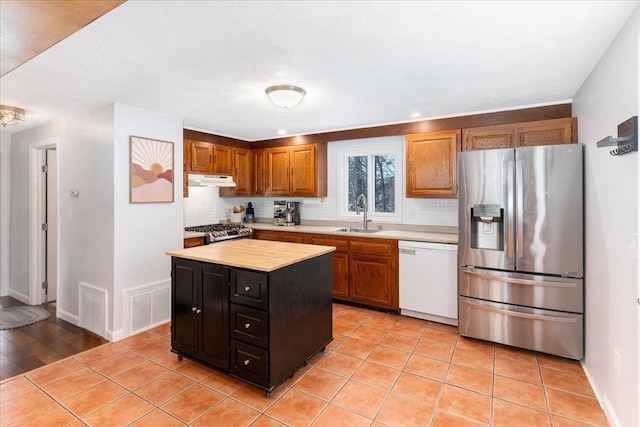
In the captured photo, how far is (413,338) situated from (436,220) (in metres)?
1.54

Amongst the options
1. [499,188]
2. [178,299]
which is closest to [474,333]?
[499,188]

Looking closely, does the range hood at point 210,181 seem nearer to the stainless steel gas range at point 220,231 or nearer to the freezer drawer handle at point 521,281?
the stainless steel gas range at point 220,231

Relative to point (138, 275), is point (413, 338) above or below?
below

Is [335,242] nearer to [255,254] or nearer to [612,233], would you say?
[255,254]

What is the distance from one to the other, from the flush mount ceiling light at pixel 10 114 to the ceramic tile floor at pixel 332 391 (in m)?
2.44

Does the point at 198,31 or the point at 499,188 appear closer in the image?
the point at 198,31

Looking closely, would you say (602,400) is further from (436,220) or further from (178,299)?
(178,299)

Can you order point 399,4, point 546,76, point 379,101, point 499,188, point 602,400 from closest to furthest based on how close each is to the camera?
point 399,4, point 602,400, point 546,76, point 499,188, point 379,101

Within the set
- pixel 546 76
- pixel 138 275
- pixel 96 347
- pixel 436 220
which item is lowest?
pixel 96 347

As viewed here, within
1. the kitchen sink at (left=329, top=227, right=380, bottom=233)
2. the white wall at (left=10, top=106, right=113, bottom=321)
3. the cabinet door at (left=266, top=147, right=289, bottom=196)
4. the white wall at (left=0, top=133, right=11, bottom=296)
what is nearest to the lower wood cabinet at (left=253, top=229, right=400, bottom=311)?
the kitchen sink at (left=329, top=227, right=380, bottom=233)

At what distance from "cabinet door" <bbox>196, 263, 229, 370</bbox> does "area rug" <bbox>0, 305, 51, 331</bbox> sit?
249cm

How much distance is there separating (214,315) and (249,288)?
438mm

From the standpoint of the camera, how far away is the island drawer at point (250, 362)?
7.35 ft

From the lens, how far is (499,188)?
2.95 metres
